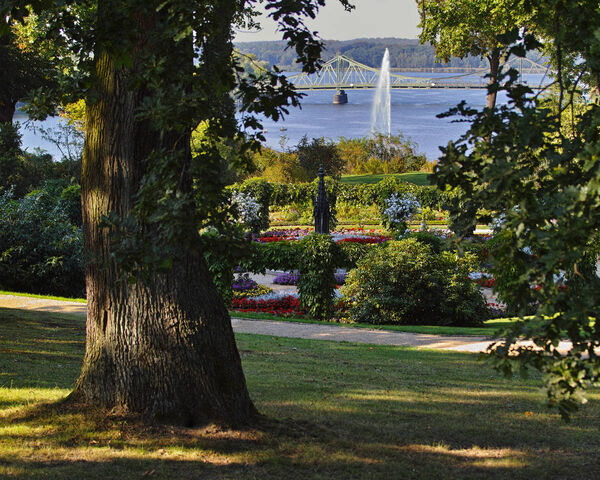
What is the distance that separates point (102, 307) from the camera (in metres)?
4.54

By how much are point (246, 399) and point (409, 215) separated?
1658 centimetres

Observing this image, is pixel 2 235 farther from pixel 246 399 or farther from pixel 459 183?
pixel 459 183

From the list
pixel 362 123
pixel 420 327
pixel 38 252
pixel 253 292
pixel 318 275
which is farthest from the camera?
pixel 362 123

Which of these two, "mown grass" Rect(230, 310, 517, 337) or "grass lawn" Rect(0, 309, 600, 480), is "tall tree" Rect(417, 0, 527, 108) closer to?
"mown grass" Rect(230, 310, 517, 337)

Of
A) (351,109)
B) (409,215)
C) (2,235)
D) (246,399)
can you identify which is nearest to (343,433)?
(246,399)

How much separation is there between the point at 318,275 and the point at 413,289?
5.84 feet

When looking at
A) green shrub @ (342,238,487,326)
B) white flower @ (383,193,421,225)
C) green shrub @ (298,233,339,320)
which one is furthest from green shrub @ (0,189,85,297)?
white flower @ (383,193,421,225)

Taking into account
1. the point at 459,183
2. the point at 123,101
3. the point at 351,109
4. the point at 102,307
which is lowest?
the point at 102,307

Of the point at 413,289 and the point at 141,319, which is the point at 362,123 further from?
the point at 141,319

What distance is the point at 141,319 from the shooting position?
14.4ft

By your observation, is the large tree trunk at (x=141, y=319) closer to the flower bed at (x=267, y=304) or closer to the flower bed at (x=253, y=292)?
the flower bed at (x=267, y=304)

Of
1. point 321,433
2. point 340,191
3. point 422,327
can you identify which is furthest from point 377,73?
point 321,433

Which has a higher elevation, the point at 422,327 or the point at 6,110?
the point at 6,110

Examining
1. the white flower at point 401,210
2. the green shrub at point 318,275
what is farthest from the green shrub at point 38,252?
the white flower at point 401,210
